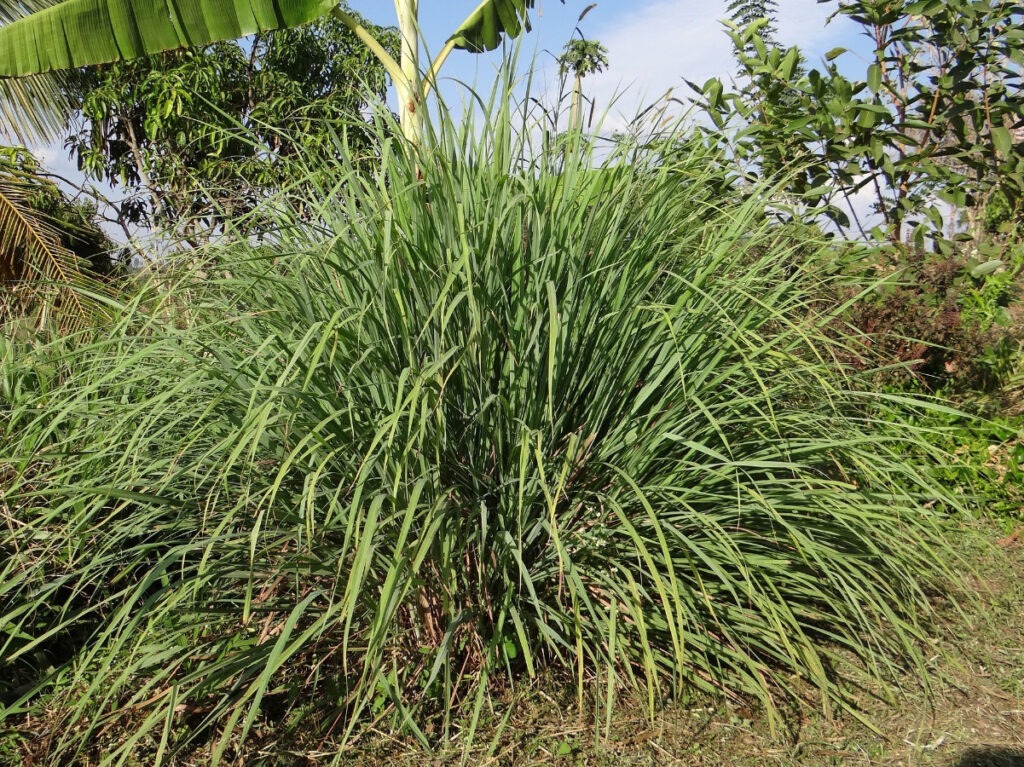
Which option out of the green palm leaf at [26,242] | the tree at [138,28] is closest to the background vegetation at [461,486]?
the tree at [138,28]

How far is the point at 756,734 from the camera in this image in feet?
9.48

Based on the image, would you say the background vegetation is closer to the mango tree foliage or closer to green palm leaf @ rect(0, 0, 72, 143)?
the mango tree foliage

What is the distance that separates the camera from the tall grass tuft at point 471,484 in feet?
9.14

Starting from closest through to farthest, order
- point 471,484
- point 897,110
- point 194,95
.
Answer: point 471,484, point 897,110, point 194,95

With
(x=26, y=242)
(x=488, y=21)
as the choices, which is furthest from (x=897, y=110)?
(x=26, y=242)

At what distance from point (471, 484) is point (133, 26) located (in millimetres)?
4938

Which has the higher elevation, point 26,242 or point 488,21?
point 488,21

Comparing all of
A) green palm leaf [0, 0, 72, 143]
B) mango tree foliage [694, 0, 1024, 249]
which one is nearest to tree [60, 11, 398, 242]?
green palm leaf [0, 0, 72, 143]

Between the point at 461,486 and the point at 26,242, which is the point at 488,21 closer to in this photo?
the point at 26,242

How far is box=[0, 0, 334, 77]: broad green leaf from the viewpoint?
5879 millimetres

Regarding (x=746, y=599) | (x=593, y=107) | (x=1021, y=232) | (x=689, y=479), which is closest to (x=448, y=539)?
(x=689, y=479)

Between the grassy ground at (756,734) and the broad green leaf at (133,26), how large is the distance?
4802mm

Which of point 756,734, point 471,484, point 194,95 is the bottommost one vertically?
point 756,734

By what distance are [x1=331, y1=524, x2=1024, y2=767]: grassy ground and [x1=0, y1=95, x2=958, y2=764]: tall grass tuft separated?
103 millimetres
